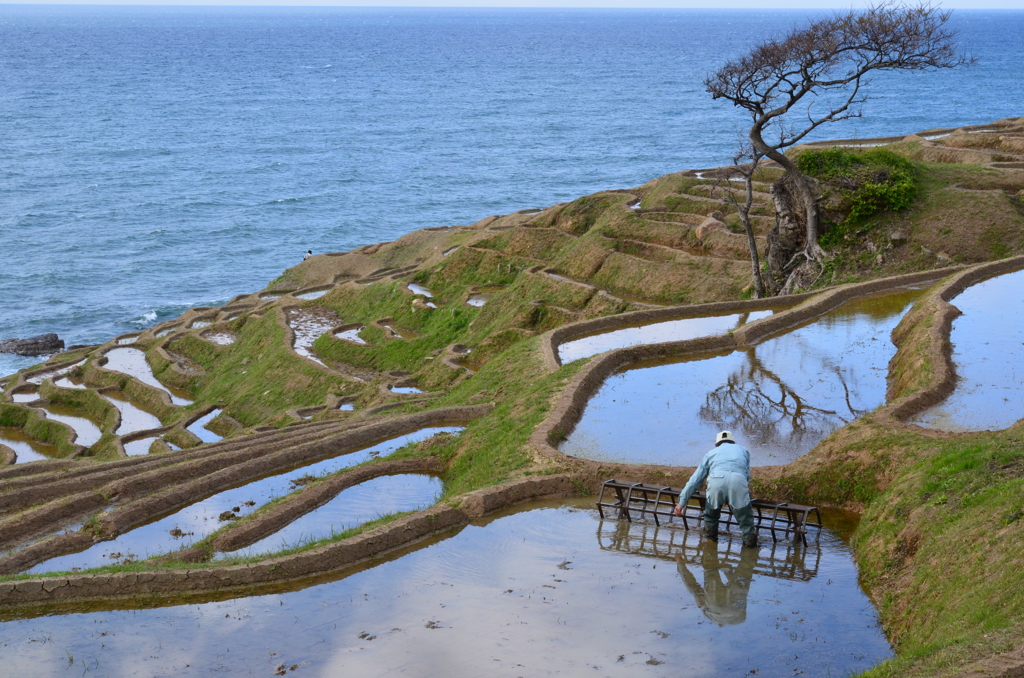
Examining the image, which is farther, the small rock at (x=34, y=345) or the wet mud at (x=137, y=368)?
the small rock at (x=34, y=345)

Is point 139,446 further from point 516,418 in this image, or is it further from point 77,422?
point 516,418

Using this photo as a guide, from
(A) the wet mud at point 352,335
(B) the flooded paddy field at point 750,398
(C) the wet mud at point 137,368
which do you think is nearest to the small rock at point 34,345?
(C) the wet mud at point 137,368

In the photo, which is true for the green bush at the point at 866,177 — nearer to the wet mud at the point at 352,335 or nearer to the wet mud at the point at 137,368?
the wet mud at the point at 352,335

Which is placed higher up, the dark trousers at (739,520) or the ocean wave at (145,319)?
the dark trousers at (739,520)

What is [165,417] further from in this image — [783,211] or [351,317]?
[783,211]

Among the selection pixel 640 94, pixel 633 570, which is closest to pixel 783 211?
pixel 633 570

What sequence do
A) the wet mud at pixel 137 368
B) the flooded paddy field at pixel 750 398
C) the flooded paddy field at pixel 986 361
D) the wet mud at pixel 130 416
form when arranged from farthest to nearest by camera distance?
the wet mud at pixel 137 368, the wet mud at pixel 130 416, the flooded paddy field at pixel 750 398, the flooded paddy field at pixel 986 361

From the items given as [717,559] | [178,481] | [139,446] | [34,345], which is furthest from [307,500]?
[34,345]

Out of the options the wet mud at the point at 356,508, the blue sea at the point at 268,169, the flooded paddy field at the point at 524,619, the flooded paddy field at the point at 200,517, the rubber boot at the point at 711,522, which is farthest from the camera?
the blue sea at the point at 268,169
